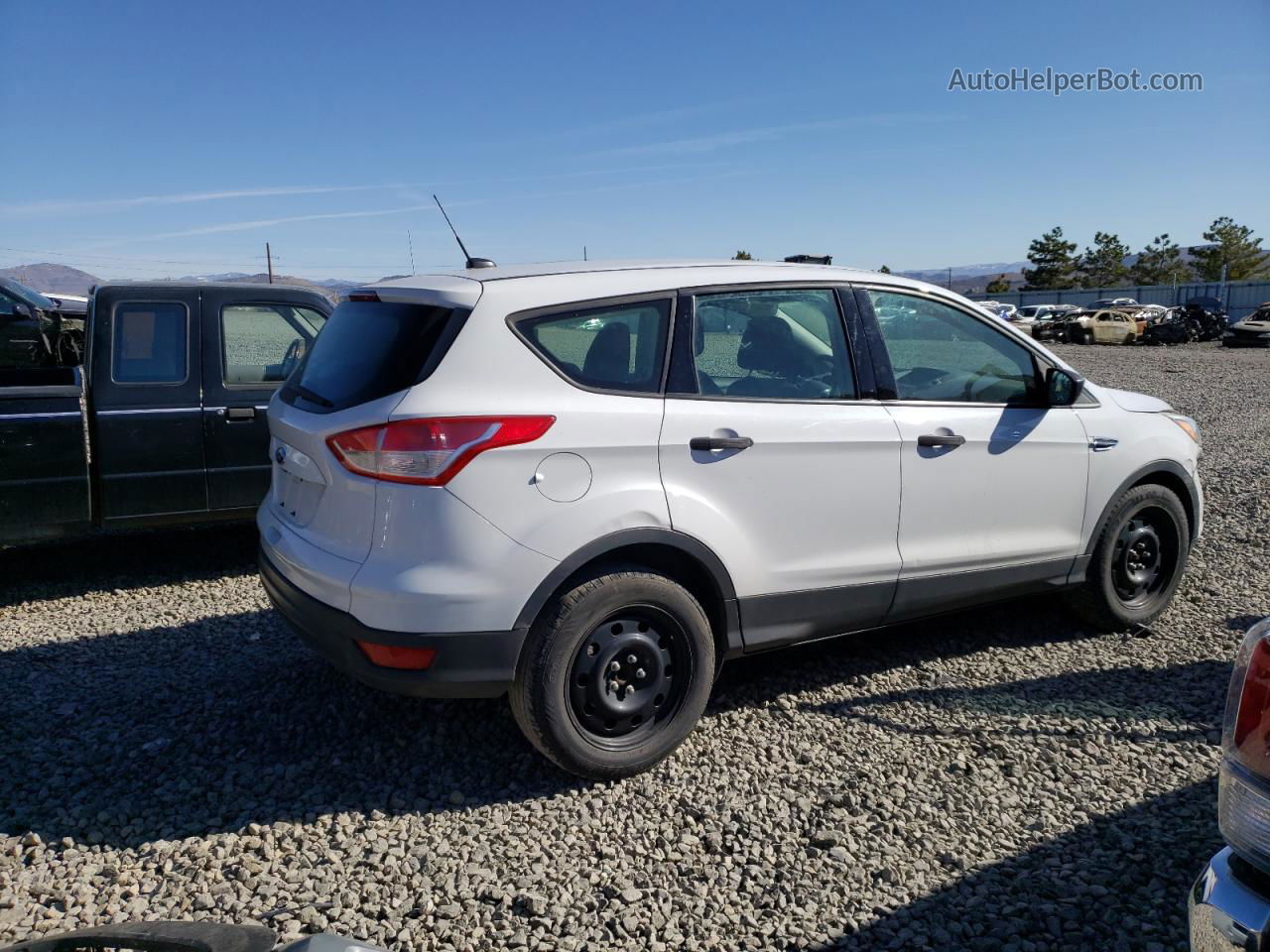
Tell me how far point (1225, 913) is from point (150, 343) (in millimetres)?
6114

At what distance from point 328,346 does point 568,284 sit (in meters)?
1.04

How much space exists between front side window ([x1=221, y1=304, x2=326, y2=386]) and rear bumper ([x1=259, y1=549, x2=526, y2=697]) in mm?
→ 3370

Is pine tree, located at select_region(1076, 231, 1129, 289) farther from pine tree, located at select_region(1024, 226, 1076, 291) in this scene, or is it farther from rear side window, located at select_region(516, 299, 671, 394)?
rear side window, located at select_region(516, 299, 671, 394)

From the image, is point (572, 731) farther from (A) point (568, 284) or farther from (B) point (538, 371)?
(A) point (568, 284)

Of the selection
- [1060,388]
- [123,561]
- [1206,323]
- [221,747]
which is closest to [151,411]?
[123,561]

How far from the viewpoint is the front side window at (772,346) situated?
375 cm

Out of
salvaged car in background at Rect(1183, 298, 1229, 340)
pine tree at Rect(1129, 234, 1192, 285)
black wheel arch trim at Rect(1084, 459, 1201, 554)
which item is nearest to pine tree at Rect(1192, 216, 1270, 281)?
pine tree at Rect(1129, 234, 1192, 285)

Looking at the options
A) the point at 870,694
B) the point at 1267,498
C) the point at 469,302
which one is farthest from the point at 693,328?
the point at 1267,498

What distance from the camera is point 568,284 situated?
3.53 metres

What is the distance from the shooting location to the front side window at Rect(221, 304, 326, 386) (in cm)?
616

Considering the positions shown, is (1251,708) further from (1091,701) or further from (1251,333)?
(1251,333)

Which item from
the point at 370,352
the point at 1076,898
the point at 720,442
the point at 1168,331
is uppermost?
the point at 1168,331

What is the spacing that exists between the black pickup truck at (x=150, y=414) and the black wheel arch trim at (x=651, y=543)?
3512 millimetres

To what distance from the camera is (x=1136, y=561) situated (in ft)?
16.5
